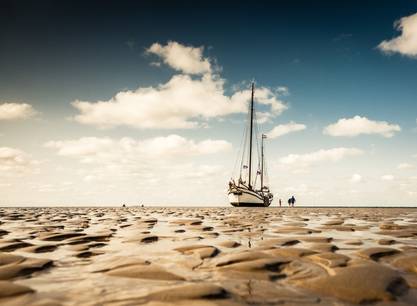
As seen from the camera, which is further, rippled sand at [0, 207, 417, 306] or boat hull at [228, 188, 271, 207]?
boat hull at [228, 188, 271, 207]

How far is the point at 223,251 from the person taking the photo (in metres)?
5.92

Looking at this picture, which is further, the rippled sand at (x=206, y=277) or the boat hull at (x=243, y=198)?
the boat hull at (x=243, y=198)

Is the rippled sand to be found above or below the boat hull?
below

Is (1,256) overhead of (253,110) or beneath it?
beneath

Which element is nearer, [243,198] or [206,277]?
[206,277]

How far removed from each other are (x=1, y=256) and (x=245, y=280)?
4.07m

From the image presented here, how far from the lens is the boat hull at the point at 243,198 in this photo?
201 ft

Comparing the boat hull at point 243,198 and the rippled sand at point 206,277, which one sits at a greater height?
the boat hull at point 243,198

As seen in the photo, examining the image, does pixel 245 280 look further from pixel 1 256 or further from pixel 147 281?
pixel 1 256

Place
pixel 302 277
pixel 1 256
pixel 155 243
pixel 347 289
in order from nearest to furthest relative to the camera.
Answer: pixel 347 289 → pixel 302 277 → pixel 1 256 → pixel 155 243

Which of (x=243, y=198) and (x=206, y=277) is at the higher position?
(x=243, y=198)

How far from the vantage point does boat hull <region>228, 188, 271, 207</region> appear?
61.1 m

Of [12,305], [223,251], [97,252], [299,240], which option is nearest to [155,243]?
[97,252]

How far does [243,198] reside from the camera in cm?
6141
